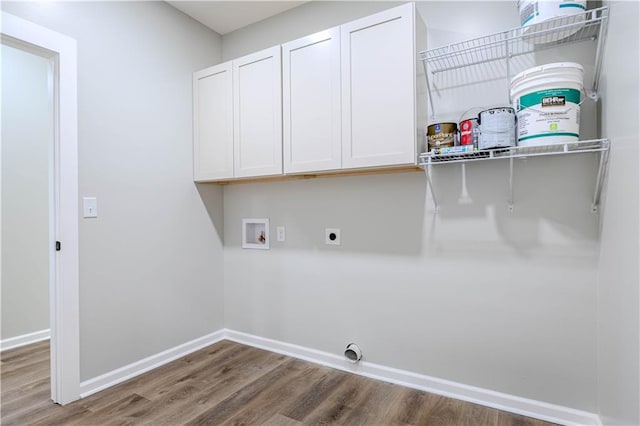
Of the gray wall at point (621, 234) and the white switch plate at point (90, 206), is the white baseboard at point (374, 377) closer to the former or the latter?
the gray wall at point (621, 234)

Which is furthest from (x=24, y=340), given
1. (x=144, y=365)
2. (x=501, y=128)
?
(x=501, y=128)

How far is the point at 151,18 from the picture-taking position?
243 centimetres

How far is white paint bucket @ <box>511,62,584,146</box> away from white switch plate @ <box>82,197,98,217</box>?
7.91 feet

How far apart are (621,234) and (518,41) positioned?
3.66 ft

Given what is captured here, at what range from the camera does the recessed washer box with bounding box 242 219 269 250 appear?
8.96 feet

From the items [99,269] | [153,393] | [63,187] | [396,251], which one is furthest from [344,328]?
[63,187]

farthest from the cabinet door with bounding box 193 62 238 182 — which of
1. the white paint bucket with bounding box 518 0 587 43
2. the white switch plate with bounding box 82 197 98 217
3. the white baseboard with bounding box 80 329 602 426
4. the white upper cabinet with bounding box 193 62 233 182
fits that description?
the white paint bucket with bounding box 518 0 587 43

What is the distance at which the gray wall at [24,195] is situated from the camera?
9.28ft

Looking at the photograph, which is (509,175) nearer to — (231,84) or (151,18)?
(231,84)

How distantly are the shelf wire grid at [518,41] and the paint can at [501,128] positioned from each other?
14.3 inches

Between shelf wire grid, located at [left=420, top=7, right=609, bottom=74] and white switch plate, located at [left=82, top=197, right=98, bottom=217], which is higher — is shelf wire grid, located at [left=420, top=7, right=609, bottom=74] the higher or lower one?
the higher one

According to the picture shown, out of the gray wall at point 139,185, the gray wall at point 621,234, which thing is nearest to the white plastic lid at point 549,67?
the gray wall at point 621,234

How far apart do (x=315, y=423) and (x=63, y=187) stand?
1909mm

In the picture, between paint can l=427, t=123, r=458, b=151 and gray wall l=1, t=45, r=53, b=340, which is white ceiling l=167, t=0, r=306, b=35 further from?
paint can l=427, t=123, r=458, b=151
